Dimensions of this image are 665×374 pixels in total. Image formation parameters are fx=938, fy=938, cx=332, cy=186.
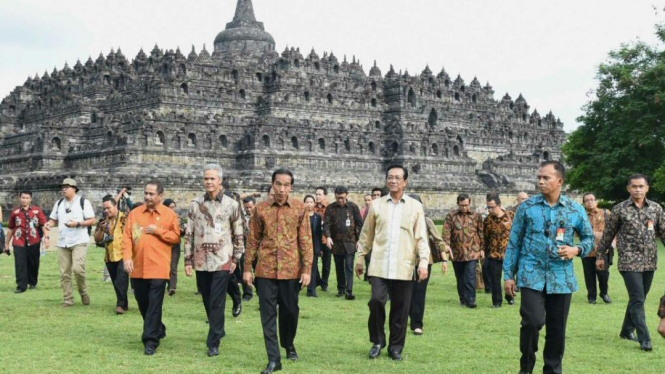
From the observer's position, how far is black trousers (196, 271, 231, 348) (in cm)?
1143

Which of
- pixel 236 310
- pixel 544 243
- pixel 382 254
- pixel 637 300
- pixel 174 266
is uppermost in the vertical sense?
pixel 544 243

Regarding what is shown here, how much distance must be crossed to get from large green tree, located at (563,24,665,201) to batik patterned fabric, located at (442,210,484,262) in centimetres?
2537

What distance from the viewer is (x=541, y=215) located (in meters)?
9.41

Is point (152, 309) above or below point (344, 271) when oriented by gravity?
below

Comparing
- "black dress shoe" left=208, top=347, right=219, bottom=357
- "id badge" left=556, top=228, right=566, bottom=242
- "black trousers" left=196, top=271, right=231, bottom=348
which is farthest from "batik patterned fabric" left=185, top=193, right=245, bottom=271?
"id badge" left=556, top=228, right=566, bottom=242

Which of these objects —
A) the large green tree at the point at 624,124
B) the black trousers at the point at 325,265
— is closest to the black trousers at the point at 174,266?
the black trousers at the point at 325,265

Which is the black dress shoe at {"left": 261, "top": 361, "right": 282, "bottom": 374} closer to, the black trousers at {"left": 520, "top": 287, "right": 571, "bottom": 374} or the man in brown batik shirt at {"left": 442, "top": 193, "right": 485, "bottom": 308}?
the black trousers at {"left": 520, "top": 287, "right": 571, "bottom": 374}

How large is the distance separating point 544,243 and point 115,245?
864 cm

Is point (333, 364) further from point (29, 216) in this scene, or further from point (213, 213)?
point (29, 216)

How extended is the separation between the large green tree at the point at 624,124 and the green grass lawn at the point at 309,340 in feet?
85.2

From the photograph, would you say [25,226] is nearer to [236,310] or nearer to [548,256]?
A: [236,310]

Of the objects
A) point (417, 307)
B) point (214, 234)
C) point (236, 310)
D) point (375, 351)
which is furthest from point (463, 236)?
point (214, 234)

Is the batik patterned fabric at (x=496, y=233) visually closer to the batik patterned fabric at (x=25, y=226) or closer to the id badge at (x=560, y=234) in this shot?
the id badge at (x=560, y=234)

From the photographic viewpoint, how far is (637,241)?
1205 centimetres
